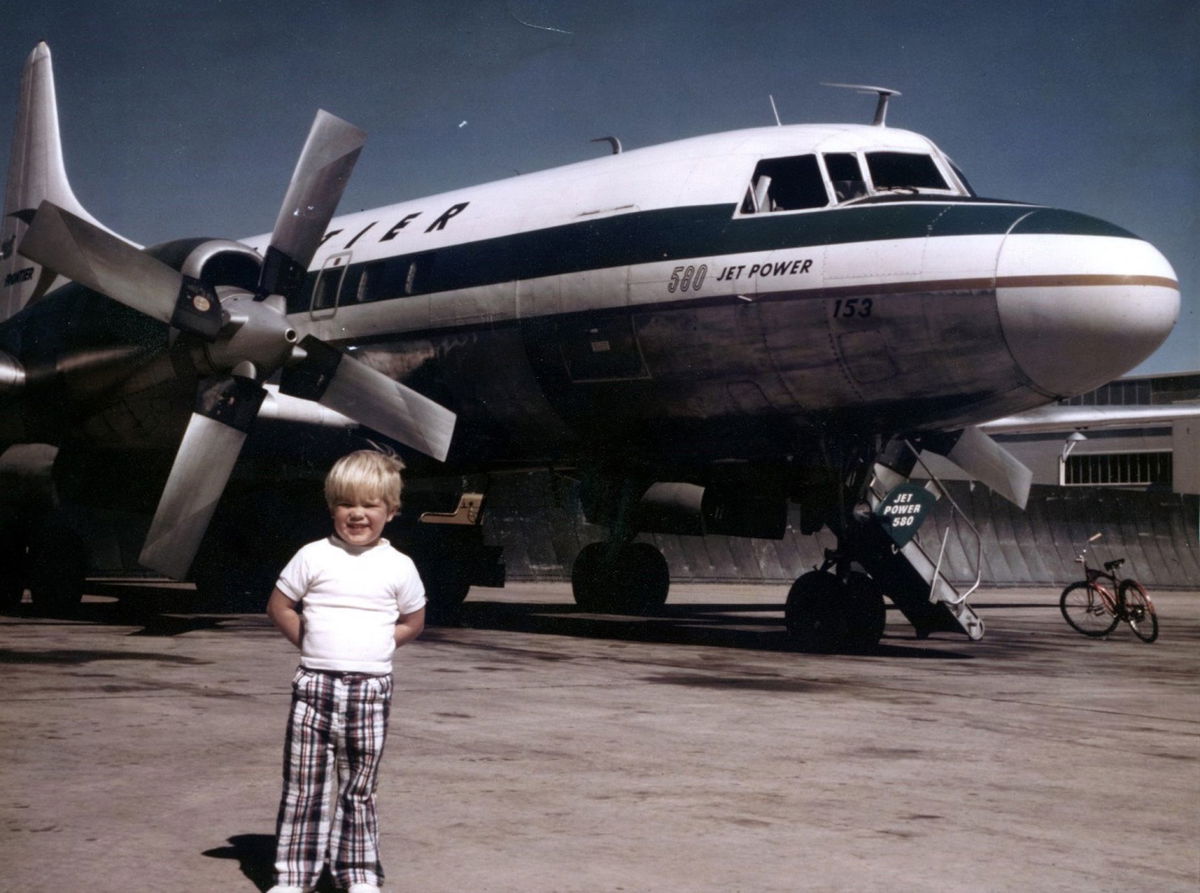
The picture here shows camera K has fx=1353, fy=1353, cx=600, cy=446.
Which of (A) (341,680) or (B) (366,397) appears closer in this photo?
(A) (341,680)

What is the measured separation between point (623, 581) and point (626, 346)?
19.4 ft

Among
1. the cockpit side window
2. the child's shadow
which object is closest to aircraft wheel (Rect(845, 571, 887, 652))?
the cockpit side window

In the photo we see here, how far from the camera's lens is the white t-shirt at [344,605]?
454 centimetres

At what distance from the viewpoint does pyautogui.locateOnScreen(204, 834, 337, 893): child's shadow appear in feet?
15.2

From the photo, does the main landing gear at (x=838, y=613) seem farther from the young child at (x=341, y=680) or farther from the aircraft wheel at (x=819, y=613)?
the young child at (x=341, y=680)

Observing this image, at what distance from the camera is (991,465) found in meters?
16.8

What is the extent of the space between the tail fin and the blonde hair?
17.2 meters

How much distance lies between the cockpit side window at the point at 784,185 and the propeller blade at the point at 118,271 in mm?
5347

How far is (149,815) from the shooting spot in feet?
17.7

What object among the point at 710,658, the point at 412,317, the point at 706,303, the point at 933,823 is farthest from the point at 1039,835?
the point at 412,317

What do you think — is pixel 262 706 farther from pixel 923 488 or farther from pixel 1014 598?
pixel 1014 598

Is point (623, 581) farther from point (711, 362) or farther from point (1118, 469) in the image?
point (1118, 469)

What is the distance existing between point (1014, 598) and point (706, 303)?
60.5 ft

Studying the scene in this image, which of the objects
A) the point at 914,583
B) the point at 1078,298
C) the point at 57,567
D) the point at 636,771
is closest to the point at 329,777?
the point at 636,771
